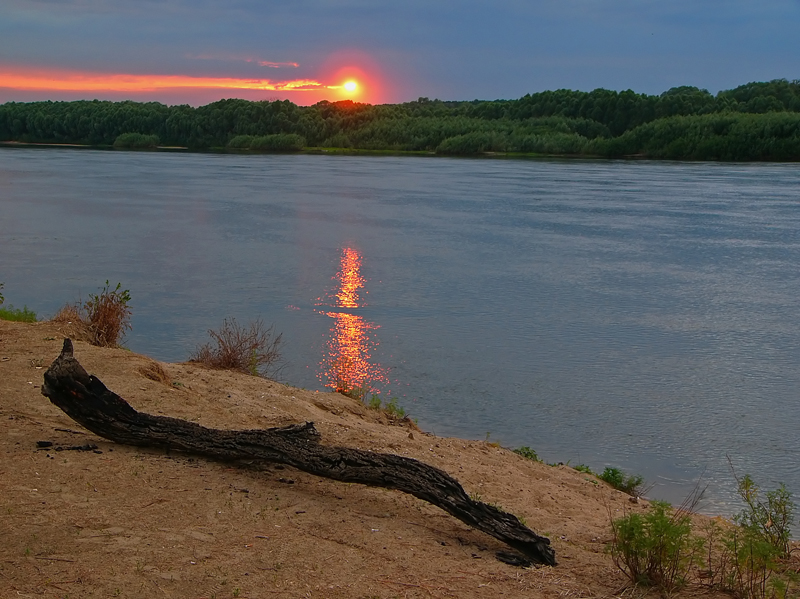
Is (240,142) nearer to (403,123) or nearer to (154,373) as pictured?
(403,123)

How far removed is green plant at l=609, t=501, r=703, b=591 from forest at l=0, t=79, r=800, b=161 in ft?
193

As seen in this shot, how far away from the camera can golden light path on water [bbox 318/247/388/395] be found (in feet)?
27.2

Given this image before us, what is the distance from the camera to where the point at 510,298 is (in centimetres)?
1205

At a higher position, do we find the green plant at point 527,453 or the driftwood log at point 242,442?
the driftwood log at point 242,442

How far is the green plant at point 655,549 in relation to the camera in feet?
12.8

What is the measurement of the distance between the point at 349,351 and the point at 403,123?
6638cm

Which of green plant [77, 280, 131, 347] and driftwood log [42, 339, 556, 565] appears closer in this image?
driftwood log [42, 339, 556, 565]

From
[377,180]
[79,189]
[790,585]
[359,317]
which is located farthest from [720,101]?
[790,585]

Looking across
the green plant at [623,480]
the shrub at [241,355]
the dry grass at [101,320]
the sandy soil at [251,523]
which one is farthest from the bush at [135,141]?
the green plant at [623,480]

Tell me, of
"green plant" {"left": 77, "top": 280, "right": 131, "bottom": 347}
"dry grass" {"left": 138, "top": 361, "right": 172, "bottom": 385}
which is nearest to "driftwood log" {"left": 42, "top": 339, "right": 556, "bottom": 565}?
"dry grass" {"left": 138, "top": 361, "right": 172, "bottom": 385}

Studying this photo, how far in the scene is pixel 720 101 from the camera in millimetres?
68688

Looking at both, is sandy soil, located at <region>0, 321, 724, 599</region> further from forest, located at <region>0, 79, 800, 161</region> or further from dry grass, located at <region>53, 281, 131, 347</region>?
forest, located at <region>0, 79, 800, 161</region>

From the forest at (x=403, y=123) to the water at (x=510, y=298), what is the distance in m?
39.1

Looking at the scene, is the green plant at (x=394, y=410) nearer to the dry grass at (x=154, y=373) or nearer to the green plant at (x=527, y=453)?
the green plant at (x=527, y=453)
